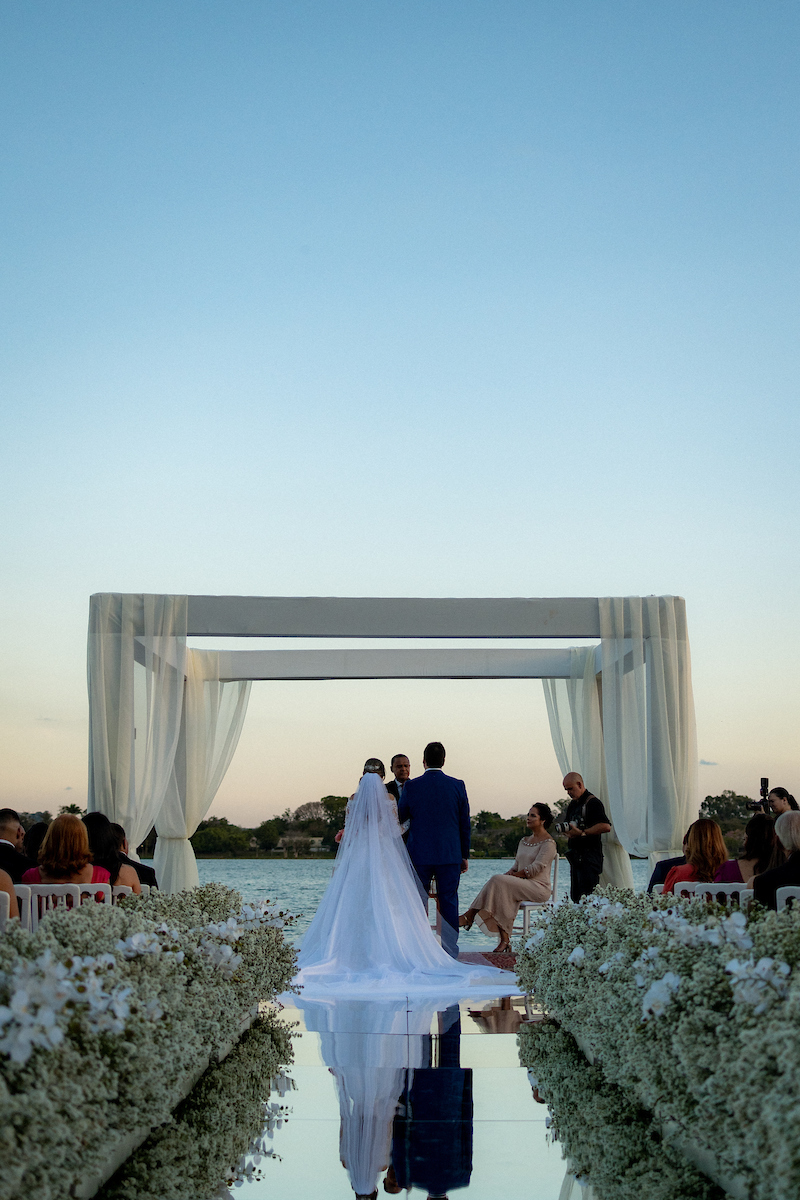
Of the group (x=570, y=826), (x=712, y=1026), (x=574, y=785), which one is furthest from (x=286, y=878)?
(x=712, y=1026)

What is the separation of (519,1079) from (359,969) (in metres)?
2.61

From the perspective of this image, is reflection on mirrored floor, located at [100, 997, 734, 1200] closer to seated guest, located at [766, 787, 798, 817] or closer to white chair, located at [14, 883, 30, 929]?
white chair, located at [14, 883, 30, 929]

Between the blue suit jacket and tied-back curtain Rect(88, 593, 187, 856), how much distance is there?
5.39 ft

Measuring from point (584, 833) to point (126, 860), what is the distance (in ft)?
10.6

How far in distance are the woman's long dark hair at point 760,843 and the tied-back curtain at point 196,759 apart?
13.5 feet

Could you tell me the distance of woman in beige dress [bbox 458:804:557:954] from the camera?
7770 mm

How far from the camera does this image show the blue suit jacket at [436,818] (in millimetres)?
A: 6992

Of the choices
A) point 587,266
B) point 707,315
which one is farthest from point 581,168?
point 707,315

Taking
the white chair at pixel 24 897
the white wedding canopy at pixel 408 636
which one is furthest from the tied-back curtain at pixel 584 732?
the white chair at pixel 24 897

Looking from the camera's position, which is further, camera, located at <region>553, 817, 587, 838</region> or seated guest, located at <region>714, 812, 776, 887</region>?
camera, located at <region>553, 817, 587, 838</region>

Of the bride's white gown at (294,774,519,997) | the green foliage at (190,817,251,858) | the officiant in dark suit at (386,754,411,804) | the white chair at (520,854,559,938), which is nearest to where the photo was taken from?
the bride's white gown at (294,774,519,997)

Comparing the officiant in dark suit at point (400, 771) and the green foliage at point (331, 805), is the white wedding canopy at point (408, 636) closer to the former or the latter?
the officiant in dark suit at point (400, 771)

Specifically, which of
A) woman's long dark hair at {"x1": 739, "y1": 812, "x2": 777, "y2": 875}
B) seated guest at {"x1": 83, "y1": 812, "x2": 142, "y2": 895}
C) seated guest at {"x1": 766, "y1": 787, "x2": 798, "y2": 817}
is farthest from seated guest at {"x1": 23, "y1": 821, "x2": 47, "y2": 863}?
seated guest at {"x1": 766, "y1": 787, "x2": 798, "y2": 817}

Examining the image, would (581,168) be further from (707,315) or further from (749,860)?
(749,860)
